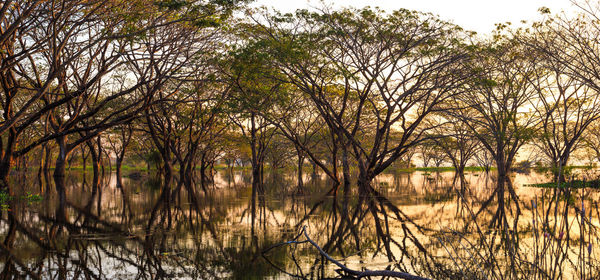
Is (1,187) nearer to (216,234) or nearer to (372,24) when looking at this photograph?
(216,234)

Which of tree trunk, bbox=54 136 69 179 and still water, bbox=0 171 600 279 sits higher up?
tree trunk, bbox=54 136 69 179

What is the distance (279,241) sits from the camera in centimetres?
959

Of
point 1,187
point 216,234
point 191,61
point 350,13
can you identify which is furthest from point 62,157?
point 216,234

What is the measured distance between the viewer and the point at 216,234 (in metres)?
10.4

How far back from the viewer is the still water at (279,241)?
689 centimetres

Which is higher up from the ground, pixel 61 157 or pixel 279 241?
pixel 61 157

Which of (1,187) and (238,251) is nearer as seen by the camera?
(238,251)

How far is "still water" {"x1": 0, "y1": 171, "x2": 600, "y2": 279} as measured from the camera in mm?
6891

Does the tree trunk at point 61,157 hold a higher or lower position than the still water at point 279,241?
higher

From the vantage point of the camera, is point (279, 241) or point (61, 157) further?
point (61, 157)

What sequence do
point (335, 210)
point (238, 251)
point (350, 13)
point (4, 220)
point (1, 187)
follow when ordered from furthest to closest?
point (350, 13), point (1, 187), point (335, 210), point (4, 220), point (238, 251)

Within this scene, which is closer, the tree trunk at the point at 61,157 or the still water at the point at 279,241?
the still water at the point at 279,241

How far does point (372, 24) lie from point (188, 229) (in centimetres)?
1481

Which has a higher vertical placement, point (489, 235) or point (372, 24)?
point (372, 24)
